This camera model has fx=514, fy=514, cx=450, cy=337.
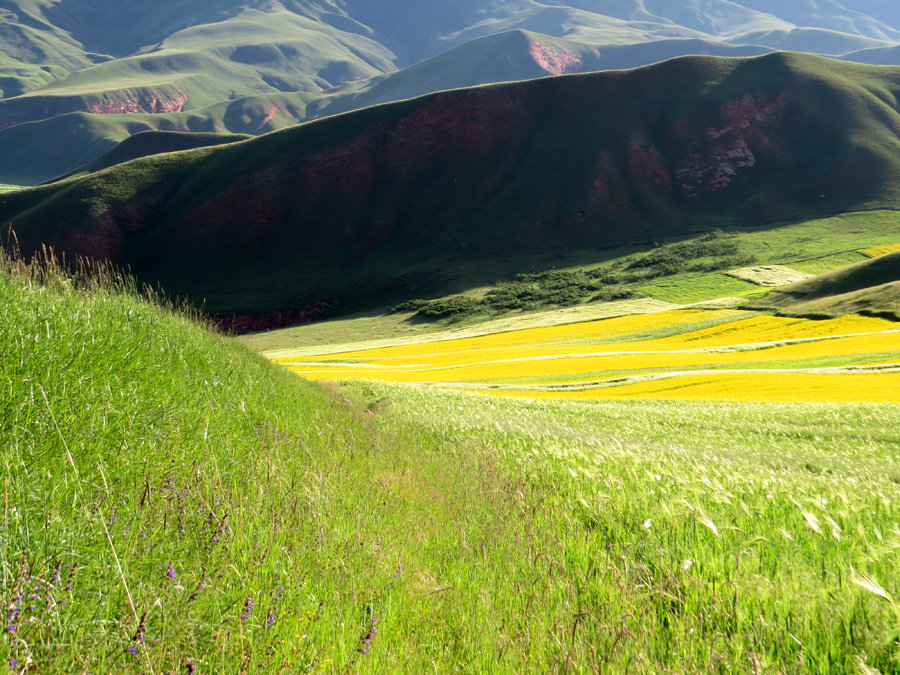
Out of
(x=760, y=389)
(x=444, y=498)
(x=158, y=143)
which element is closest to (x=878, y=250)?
(x=760, y=389)

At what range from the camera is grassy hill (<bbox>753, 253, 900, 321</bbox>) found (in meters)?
37.0

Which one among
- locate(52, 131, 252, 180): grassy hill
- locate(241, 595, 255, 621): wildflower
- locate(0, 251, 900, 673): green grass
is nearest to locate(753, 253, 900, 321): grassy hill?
locate(0, 251, 900, 673): green grass

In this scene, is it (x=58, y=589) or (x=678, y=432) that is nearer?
(x=58, y=589)

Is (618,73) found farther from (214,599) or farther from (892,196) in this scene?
(214,599)

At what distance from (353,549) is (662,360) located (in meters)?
30.7

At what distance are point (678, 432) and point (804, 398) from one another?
968 cm

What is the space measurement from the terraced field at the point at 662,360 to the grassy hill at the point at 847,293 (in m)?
2.12

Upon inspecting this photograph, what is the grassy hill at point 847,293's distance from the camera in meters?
37.0

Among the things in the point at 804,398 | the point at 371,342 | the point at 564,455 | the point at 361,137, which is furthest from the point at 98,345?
the point at 361,137

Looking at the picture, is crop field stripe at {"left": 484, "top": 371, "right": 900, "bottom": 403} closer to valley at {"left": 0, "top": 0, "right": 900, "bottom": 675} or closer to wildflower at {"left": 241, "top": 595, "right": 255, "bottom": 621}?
valley at {"left": 0, "top": 0, "right": 900, "bottom": 675}

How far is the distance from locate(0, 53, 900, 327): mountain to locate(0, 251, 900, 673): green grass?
7409cm

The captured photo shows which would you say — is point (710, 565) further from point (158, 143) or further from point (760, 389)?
point (158, 143)

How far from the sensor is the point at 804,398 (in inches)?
737

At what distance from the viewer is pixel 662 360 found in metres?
31.1
